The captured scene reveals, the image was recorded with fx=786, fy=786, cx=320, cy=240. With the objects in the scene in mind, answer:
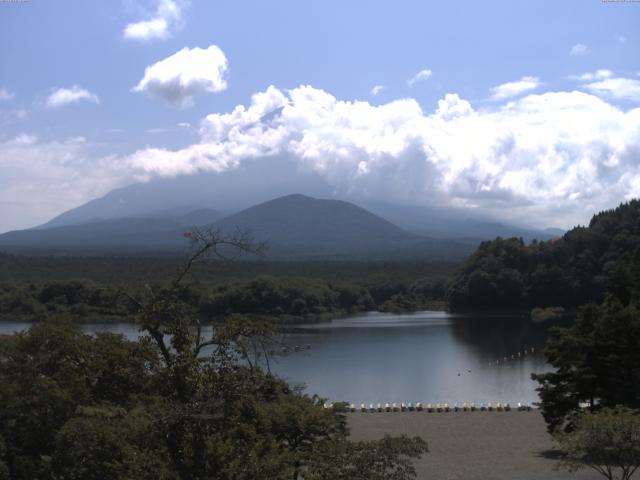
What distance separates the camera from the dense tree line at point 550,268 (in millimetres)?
55125

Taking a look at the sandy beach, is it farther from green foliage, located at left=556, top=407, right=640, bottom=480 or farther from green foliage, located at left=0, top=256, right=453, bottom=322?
green foliage, located at left=0, top=256, right=453, bottom=322

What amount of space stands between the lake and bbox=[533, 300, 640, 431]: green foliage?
233 inches

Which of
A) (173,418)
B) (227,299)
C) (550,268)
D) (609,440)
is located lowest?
(227,299)

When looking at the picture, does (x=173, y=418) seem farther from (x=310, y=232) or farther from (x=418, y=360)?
(x=310, y=232)

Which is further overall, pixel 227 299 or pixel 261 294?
pixel 261 294

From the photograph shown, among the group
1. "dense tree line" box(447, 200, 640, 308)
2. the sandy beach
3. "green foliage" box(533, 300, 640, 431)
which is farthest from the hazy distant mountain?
"green foliage" box(533, 300, 640, 431)

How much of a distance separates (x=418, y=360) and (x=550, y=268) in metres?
25.8

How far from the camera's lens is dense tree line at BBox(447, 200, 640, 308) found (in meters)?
55.1

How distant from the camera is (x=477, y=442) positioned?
653 inches

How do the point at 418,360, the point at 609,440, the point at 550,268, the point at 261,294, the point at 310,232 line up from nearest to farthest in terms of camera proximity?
the point at 609,440, the point at 418,360, the point at 261,294, the point at 550,268, the point at 310,232

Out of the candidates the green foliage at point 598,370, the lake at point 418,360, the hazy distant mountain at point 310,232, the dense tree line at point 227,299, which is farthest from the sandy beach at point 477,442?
Result: the hazy distant mountain at point 310,232

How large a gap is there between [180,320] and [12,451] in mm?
3891

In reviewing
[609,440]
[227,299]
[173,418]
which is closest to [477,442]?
[609,440]

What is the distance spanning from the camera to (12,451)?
27.4 feet
